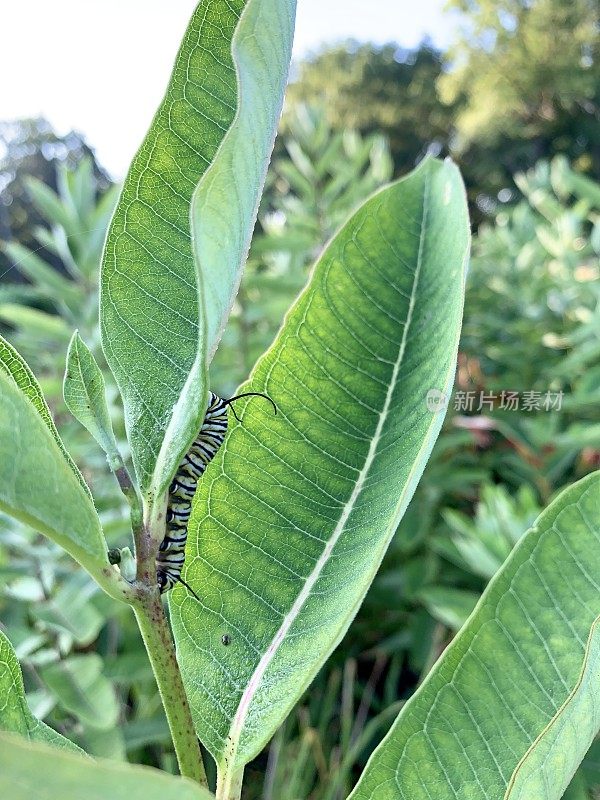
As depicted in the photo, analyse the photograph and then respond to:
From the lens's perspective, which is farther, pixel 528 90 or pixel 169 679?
pixel 528 90

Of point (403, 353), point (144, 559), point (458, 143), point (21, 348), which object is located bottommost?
point (21, 348)

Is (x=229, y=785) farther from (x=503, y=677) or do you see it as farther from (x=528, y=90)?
(x=528, y=90)

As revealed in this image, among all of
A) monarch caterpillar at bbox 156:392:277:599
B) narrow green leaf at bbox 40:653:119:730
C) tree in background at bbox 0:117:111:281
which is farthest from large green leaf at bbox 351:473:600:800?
tree in background at bbox 0:117:111:281

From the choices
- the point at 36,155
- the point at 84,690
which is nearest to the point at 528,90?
the point at 36,155

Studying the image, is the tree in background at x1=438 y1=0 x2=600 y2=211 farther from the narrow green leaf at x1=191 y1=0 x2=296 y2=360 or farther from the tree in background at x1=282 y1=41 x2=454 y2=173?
the narrow green leaf at x1=191 y1=0 x2=296 y2=360

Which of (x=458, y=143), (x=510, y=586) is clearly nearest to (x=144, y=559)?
(x=510, y=586)

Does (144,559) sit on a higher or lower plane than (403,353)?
lower

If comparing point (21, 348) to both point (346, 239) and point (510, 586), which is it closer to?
point (346, 239)
